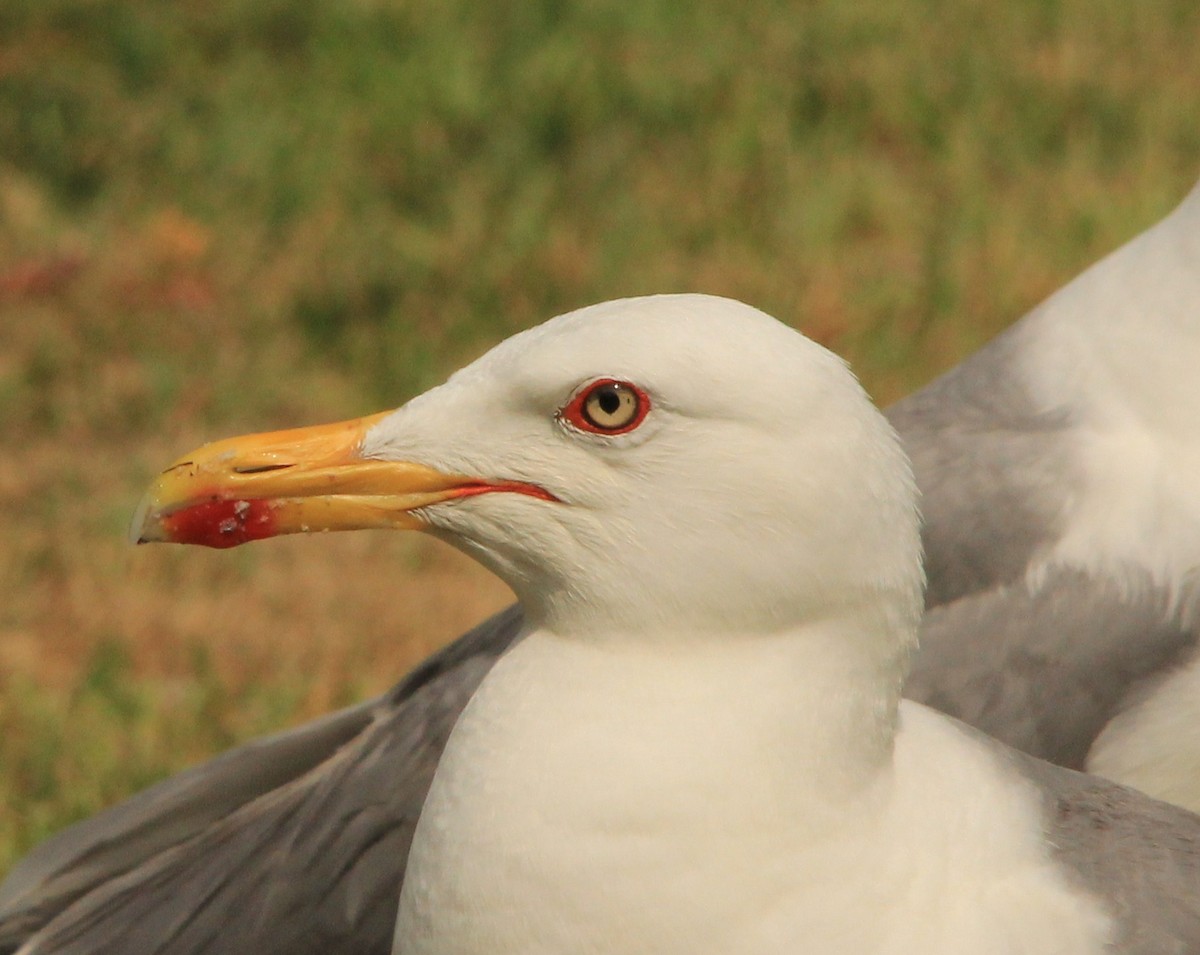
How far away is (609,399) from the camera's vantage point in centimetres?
229

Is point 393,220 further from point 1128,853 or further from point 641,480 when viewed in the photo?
point 1128,853

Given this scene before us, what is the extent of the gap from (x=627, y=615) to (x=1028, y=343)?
1725 mm

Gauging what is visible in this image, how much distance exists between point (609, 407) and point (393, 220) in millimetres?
4618

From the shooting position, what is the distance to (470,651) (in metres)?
3.27

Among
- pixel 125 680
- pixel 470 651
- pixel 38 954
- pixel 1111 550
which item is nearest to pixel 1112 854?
pixel 1111 550

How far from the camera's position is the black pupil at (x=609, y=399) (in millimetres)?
2281

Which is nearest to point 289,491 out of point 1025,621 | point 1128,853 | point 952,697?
point 1128,853

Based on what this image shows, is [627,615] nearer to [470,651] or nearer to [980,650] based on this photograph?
[470,651]

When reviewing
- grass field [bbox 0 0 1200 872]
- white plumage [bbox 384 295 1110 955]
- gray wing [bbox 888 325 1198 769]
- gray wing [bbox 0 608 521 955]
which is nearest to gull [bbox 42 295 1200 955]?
white plumage [bbox 384 295 1110 955]

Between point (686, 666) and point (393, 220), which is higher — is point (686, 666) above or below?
above

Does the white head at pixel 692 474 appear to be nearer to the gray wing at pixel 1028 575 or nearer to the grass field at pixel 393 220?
the gray wing at pixel 1028 575

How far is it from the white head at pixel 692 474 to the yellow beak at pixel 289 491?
46 millimetres

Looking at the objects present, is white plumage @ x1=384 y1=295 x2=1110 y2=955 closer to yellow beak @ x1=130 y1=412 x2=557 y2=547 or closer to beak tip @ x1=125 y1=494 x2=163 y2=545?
yellow beak @ x1=130 y1=412 x2=557 y2=547

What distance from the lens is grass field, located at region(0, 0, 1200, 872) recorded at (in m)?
4.86
